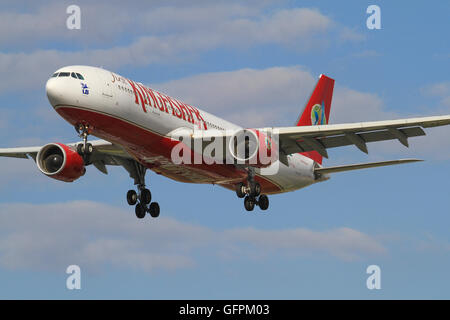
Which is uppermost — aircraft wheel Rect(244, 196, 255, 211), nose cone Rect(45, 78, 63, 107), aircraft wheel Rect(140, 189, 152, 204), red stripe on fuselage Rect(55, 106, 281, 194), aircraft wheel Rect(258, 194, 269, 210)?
nose cone Rect(45, 78, 63, 107)

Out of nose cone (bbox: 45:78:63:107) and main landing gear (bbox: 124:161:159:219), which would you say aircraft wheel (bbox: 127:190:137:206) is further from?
nose cone (bbox: 45:78:63:107)

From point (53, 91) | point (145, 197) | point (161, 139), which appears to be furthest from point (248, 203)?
point (53, 91)

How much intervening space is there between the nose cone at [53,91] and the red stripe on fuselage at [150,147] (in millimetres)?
401

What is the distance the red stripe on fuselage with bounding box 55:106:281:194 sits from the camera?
37.7 m

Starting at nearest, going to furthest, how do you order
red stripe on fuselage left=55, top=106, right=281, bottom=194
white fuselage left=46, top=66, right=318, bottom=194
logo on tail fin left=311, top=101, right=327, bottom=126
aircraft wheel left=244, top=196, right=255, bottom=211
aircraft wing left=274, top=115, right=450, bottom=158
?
white fuselage left=46, top=66, right=318, bottom=194
red stripe on fuselage left=55, top=106, right=281, bottom=194
aircraft wing left=274, top=115, right=450, bottom=158
aircraft wheel left=244, top=196, right=255, bottom=211
logo on tail fin left=311, top=101, right=327, bottom=126

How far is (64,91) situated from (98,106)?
1.62 metres

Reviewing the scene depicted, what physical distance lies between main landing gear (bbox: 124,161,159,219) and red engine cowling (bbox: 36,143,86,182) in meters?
3.48

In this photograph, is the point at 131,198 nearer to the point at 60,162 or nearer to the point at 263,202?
the point at 60,162

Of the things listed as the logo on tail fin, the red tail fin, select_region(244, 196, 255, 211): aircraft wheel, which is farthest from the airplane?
the logo on tail fin

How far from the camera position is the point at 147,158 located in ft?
137

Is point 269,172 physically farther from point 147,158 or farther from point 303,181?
point 147,158

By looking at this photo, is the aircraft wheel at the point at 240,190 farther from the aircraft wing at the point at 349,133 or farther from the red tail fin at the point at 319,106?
the red tail fin at the point at 319,106

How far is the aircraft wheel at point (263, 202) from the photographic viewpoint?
4662cm

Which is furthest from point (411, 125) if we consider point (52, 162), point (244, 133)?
point (52, 162)
